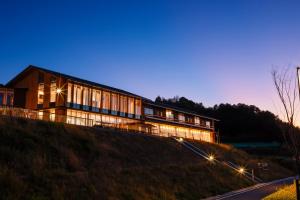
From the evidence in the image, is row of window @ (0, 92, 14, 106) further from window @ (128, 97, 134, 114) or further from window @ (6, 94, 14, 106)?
window @ (128, 97, 134, 114)

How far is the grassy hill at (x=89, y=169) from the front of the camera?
15258 mm

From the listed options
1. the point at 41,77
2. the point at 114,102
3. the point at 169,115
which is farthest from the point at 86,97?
the point at 169,115

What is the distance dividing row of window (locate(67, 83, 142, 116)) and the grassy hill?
11013mm

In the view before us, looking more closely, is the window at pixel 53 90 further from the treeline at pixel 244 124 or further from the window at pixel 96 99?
the treeline at pixel 244 124

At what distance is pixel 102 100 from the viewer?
44.9 m

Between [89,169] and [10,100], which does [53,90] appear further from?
[89,169]

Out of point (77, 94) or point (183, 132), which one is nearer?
point (77, 94)

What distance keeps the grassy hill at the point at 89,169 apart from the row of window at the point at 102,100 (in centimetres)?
1101

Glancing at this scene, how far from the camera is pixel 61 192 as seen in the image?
48.6 feet

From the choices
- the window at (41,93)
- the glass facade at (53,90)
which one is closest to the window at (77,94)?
the glass facade at (53,90)

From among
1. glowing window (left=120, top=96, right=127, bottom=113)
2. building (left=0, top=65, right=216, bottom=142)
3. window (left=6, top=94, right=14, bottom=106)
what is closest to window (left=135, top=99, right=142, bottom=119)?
building (left=0, top=65, right=216, bottom=142)

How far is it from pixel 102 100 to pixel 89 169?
25292 mm

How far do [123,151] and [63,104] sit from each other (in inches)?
604

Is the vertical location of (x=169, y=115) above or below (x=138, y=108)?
below
